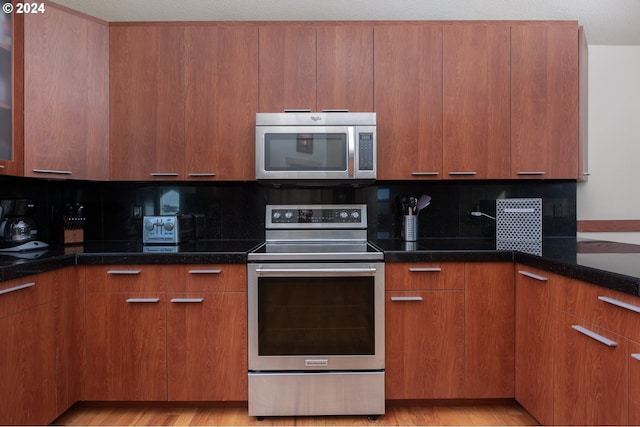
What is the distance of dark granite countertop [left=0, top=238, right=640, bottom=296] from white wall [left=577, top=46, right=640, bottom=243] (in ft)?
1.78

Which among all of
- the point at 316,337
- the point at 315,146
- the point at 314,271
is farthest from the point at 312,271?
the point at 315,146

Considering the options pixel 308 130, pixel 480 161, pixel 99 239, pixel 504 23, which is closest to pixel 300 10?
pixel 308 130

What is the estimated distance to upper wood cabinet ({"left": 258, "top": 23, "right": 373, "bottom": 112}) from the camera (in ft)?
7.30

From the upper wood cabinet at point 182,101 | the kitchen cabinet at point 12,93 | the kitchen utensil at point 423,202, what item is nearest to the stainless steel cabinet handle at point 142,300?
the upper wood cabinet at point 182,101

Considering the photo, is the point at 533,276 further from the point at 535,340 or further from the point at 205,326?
the point at 205,326

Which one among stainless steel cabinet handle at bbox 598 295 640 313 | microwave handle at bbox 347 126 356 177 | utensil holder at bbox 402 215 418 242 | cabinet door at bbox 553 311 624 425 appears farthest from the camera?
utensil holder at bbox 402 215 418 242

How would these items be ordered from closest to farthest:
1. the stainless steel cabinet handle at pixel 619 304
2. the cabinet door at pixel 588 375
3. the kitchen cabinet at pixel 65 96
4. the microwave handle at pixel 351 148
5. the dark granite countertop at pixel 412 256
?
1. the stainless steel cabinet handle at pixel 619 304
2. the cabinet door at pixel 588 375
3. the dark granite countertop at pixel 412 256
4. the kitchen cabinet at pixel 65 96
5. the microwave handle at pixel 351 148

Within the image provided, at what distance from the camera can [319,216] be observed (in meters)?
2.43

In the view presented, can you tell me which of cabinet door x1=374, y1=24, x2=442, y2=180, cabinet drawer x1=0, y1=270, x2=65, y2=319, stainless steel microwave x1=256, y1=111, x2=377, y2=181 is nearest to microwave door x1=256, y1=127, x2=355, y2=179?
stainless steel microwave x1=256, y1=111, x2=377, y2=181

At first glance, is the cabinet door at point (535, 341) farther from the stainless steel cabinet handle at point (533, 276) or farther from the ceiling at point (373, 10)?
the ceiling at point (373, 10)

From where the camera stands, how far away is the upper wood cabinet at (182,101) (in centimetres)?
222

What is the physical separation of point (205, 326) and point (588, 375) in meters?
1.69

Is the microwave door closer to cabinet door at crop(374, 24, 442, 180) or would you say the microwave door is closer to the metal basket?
cabinet door at crop(374, 24, 442, 180)

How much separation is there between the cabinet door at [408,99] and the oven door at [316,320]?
0.72 metres
